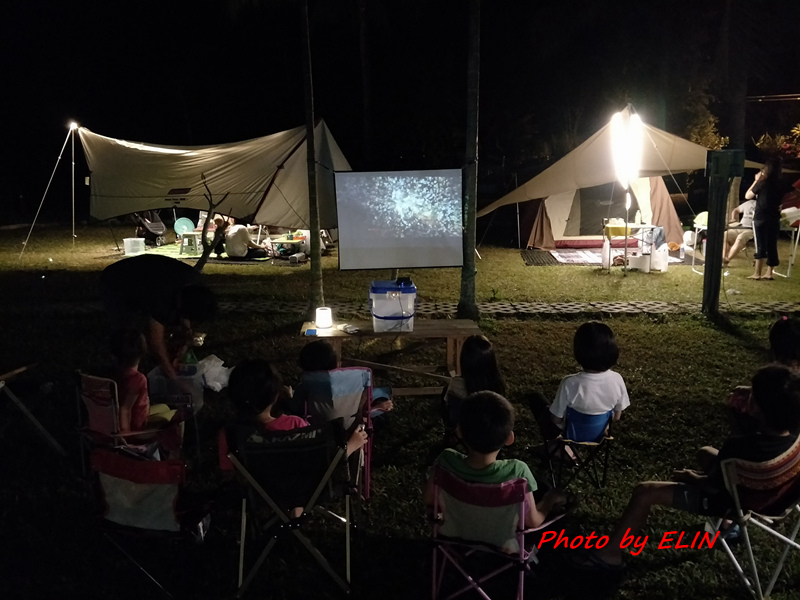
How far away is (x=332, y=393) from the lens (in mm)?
3332

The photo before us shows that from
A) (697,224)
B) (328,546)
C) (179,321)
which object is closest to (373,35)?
(697,224)

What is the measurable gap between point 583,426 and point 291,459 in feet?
4.78

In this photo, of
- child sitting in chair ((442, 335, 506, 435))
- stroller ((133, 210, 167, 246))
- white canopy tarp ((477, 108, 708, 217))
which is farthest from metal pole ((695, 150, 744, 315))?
stroller ((133, 210, 167, 246))

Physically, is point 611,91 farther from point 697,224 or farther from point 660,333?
point 660,333

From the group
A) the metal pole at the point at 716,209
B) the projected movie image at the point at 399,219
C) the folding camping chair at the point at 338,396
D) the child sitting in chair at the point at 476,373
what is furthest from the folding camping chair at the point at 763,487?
the metal pole at the point at 716,209

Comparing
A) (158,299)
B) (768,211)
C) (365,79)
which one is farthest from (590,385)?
(365,79)

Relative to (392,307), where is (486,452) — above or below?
below

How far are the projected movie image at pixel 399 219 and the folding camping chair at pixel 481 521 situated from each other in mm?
3738

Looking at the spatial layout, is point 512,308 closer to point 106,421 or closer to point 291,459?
point 106,421

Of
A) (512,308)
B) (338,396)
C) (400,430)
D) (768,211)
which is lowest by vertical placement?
(400,430)

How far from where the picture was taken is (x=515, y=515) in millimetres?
2367

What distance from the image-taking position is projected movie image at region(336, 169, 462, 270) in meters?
5.97

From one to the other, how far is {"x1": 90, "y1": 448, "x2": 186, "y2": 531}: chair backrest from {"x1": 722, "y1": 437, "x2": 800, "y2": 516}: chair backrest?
1.94m

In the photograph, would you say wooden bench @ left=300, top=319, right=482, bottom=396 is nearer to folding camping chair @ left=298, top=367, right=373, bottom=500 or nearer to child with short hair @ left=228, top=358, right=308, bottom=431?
folding camping chair @ left=298, top=367, right=373, bottom=500
